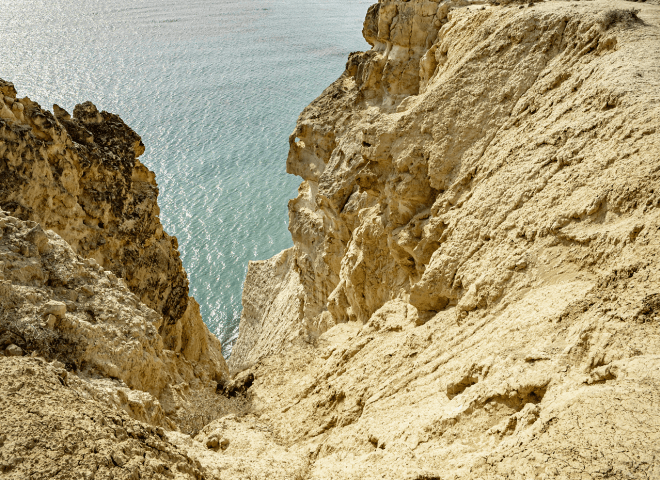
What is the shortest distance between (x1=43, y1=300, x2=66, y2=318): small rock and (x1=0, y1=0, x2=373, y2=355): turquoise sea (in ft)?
67.3

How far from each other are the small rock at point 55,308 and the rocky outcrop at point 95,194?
4.41m

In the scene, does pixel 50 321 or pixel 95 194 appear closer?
pixel 50 321

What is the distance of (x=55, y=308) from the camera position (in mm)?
8766

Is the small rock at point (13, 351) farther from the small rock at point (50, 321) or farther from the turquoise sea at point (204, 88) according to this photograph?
the turquoise sea at point (204, 88)

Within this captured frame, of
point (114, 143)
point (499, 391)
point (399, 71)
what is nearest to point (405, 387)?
point (499, 391)

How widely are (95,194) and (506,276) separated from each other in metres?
11.5

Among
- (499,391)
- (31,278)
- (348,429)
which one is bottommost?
(348,429)

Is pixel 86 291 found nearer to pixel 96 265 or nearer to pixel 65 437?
pixel 96 265

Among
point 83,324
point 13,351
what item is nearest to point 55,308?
point 83,324

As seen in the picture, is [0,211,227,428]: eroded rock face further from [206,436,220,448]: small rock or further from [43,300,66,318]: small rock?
[206,436,220,448]: small rock

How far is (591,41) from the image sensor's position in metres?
10.7

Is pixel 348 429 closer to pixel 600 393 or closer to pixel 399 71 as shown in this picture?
pixel 600 393

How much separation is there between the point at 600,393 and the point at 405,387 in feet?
13.4

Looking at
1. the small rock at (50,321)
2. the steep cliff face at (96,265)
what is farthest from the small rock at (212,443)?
the small rock at (50,321)
